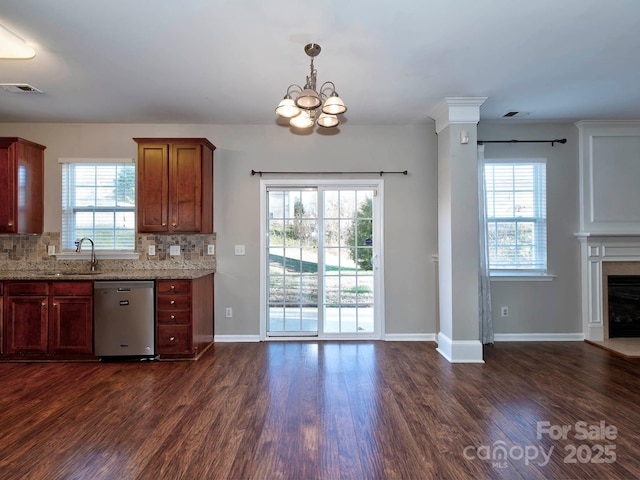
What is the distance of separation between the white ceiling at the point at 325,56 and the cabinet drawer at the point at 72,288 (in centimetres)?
188

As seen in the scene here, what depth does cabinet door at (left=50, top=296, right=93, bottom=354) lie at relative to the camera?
339 centimetres

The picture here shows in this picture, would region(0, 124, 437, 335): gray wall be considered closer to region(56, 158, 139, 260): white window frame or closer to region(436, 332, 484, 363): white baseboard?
region(436, 332, 484, 363): white baseboard

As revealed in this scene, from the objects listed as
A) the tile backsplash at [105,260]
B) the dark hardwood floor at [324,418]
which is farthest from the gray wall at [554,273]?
the tile backsplash at [105,260]

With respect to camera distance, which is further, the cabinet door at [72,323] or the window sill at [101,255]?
the window sill at [101,255]

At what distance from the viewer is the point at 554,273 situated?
4.15 m

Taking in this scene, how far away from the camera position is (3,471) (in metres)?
1.82

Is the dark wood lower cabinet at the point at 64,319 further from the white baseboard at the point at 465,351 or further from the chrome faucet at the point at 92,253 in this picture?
the white baseboard at the point at 465,351

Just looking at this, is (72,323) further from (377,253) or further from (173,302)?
(377,253)

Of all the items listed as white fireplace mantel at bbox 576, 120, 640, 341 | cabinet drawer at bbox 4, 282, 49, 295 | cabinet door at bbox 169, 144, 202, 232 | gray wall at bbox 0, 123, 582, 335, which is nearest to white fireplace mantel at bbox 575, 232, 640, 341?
white fireplace mantel at bbox 576, 120, 640, 341

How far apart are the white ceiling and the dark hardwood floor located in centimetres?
269

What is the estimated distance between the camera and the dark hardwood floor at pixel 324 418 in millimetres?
1863

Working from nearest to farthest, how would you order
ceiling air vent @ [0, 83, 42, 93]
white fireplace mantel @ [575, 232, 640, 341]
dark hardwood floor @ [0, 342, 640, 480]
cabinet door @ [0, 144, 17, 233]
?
dark hardwood floor @ [0, 342, 640, 480], ceiling air vent @ [0, 83, 42, 93], cabinet door @ [0, 144, 17, 233], white fireplace mantel @ [575, 232, 640, 341]

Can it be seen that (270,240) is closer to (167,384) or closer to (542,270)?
(167,384)

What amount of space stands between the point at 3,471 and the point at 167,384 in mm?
1158
